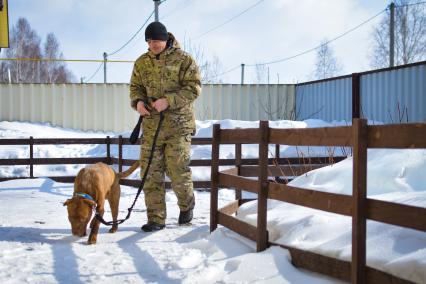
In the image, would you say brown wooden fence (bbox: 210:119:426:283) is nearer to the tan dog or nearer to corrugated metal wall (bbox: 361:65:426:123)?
the tan dog

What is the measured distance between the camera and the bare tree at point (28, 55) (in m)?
41.2

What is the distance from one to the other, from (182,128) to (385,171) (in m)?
2.16

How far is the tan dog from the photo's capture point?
179 inches

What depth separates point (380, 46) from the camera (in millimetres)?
36000

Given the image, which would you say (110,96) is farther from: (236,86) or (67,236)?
(67,236)

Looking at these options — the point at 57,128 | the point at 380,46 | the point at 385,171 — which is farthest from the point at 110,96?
the point at 380,46

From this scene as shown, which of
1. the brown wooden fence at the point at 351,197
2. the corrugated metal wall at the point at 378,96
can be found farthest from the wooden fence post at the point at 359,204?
the corrugated metal wall at the point at 378,96

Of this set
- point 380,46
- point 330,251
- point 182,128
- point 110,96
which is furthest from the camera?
point 380,46

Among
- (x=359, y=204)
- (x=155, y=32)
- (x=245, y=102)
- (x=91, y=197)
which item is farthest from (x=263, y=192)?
(x=245, y=102)

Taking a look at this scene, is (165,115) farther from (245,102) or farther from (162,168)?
(245,102)

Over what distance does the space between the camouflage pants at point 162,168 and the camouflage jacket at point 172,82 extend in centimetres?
13

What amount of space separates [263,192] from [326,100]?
12.7 metres

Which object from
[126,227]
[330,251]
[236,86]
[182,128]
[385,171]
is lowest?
[126,227]

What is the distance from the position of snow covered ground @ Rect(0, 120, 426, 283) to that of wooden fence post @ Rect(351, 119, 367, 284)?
10 centimetres
